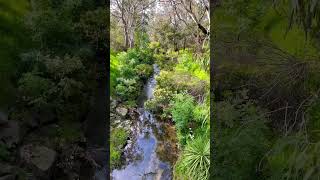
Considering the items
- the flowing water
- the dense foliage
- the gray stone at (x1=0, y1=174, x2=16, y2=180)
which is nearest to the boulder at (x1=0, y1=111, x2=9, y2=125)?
the gray stone at (x1=0, y1=174, x2=16, y2=180)

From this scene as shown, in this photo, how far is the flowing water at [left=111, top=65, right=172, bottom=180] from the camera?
159 inches

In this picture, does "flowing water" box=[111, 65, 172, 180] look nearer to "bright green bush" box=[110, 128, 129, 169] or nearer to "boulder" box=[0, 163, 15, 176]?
"bright green bush" box=[110, 128, 129, 169]

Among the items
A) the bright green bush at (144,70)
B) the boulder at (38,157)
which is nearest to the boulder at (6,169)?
the boulder at (38,157)

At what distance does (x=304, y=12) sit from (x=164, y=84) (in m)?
Result: 2.00

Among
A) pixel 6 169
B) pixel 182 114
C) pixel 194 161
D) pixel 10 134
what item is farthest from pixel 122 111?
pixel 6 169

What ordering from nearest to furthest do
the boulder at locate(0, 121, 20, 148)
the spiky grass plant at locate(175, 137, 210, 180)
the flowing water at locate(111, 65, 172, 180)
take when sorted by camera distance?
1. the boulder at locate(0, 121, 20, 148)
2. the spiky grass plant at locate(175, 137, 210, 180)
3. the flowing water at locate(111, 65, 172, 180)

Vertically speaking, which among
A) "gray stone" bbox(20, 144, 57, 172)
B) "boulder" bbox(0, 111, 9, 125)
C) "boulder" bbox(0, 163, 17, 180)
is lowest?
"boulder" bbox(0, 163, 17, 180)

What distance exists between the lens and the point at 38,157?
3.71 meters

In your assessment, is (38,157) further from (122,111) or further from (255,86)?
(255,86)

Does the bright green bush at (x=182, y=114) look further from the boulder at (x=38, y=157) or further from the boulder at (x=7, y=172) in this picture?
the boulder at (x=7, y=172)

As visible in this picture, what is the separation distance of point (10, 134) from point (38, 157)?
287 mm

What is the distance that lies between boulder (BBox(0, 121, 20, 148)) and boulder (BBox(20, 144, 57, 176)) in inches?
3.6

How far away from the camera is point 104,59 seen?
405 centimetres

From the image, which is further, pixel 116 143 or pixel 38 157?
pixel 116 143
